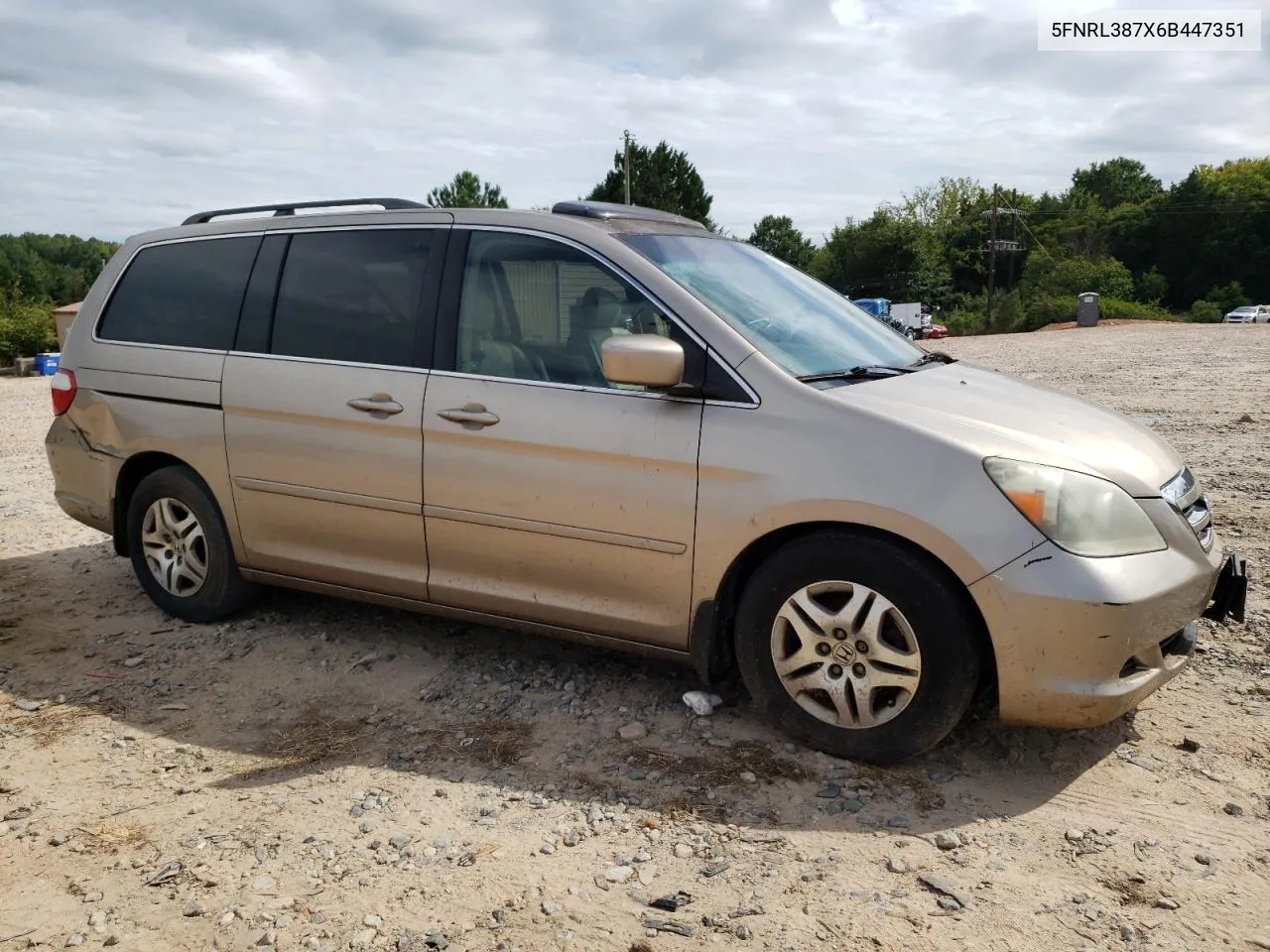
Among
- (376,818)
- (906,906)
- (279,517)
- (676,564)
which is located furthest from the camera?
(279,517)

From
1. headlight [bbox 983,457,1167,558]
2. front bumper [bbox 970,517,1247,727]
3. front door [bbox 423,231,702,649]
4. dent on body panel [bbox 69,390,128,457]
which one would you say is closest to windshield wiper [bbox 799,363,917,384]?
front door [bbox 423,231,702,649]

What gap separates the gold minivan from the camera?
3.14 meters

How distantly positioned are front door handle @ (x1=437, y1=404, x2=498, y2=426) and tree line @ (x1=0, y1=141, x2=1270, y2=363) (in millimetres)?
52546

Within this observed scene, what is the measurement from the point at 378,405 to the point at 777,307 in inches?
64.6

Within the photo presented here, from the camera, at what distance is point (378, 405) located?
4.11 metres

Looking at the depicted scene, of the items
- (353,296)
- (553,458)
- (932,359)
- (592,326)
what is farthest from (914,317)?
(553,458)

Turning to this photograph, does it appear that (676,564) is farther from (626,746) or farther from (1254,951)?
(1254,951)

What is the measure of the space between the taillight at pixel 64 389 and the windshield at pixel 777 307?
3.05 metres

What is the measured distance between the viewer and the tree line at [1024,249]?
2416 inches

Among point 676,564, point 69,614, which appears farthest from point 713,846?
point 69,614

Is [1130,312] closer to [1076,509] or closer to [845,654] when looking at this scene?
[1076,509]

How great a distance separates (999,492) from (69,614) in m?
4.60

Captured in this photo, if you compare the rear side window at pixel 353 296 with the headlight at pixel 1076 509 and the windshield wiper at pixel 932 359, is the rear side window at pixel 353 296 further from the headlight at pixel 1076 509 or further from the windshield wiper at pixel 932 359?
the headlight at pixel 1076 509

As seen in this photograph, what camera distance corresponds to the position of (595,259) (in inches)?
152
